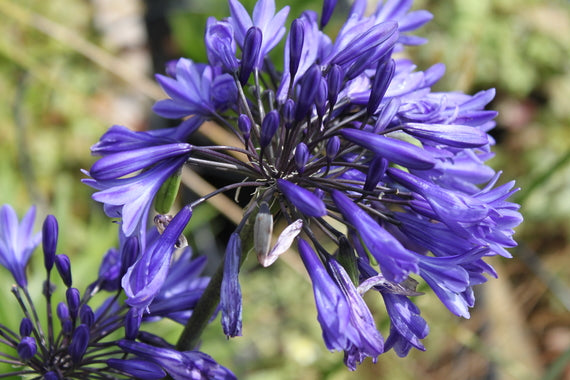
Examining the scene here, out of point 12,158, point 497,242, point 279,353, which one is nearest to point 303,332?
point 279,353

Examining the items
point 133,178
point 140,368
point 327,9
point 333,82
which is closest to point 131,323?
point 140,368

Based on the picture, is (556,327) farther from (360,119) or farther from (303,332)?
(360,119)

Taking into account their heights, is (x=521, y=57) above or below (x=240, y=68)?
above

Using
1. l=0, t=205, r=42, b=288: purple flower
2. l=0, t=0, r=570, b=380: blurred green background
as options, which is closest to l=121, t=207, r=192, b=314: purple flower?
l=0, t=205, r=42, b=288: purple flower

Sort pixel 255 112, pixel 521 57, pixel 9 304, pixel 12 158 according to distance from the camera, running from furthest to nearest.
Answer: pixel 521 57, pixel 12 158, pixel 9 304, pixel 255 112

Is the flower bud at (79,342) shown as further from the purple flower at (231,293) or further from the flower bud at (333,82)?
the flower bud at (333,82)

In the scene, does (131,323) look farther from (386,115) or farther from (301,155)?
(386,115)

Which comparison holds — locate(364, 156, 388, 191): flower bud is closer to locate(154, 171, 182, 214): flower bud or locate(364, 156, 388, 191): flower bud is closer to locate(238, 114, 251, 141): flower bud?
locate(238, 114, 251, 141): flower bud
